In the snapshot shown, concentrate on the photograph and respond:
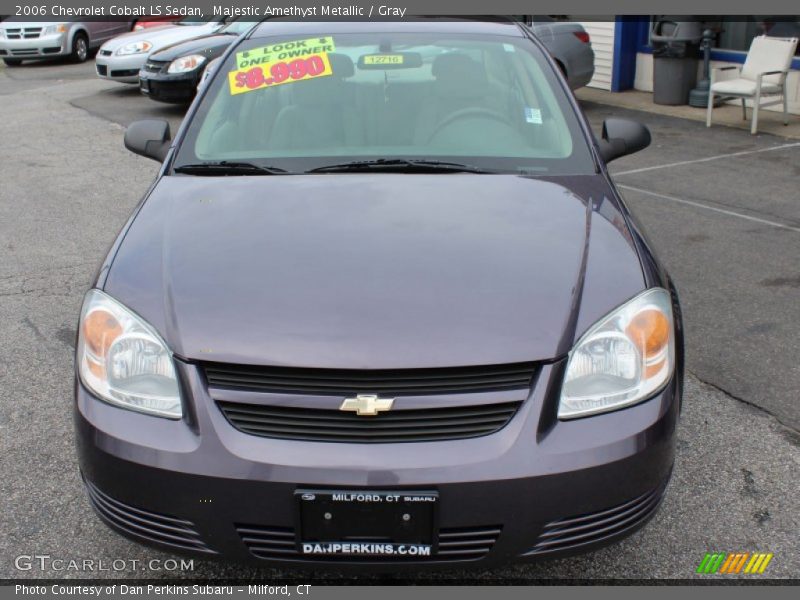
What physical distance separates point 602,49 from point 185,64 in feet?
20.4

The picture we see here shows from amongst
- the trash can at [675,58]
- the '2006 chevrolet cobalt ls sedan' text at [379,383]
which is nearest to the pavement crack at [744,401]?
the '2006 chevrolet cobalt ls sedan' text at [379,383]

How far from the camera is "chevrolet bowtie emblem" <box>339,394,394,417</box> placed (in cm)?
213

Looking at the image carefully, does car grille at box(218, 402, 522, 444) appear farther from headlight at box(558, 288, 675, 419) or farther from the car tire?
the car tire

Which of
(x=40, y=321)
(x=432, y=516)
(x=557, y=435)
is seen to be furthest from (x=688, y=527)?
(x=40, y=321)

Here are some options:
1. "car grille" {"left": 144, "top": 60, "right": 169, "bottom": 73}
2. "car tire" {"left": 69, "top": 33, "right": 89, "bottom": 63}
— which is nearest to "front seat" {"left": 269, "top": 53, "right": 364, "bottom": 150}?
"car grille" {"left": 144, "top": 60, "right": 169, "bottom": 73}

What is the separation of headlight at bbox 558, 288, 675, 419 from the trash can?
9.64 meters

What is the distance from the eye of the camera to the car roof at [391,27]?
3.83 meters

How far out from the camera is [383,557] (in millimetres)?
2174

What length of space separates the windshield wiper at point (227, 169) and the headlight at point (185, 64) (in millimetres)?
8450

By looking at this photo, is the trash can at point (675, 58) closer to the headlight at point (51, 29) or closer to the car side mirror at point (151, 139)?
the car side mirror at point (151, 139)

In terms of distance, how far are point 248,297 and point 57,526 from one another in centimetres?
114

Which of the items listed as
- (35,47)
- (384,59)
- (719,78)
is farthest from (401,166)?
(35,47)

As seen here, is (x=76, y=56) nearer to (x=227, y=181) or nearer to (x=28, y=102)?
(x=28, y=102)

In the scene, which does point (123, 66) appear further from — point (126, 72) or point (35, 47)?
point (35, 47)
